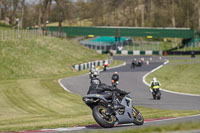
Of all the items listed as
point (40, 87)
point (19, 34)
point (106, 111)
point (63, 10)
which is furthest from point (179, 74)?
point (106, 111)

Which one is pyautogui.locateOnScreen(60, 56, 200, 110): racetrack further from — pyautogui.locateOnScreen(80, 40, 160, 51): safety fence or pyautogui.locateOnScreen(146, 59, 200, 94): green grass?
pyautogui.locateOnScreen(80, 40, 160, 51): safety fence

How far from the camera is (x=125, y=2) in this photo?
6102 inches

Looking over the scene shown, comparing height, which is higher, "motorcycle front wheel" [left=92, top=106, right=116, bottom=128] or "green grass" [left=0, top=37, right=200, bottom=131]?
"motorcycle front wheel" [left=92, top=106, right=116, bottom=128]

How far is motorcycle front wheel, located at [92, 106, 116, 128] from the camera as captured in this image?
11383mm

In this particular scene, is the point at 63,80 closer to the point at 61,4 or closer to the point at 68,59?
the point at 68,59

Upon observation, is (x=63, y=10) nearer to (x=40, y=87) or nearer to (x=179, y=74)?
(x=179, y=74)

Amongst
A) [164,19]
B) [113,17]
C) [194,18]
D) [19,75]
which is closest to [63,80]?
[19,75]

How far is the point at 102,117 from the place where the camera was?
37.9 feet

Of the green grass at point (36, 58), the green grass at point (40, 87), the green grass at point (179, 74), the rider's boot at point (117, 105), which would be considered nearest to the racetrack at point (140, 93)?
the green grass at point (40, 87)

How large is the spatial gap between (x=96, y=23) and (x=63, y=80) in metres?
102

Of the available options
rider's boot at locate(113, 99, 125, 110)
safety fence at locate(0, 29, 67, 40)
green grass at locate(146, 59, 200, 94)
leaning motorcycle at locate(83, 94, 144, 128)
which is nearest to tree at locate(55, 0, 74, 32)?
safety fence at locate(0, 29, 67, 40)

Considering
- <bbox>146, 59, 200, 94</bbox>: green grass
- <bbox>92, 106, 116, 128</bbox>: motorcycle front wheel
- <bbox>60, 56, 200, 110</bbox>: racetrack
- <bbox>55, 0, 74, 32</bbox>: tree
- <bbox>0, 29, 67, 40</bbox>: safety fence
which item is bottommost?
<bbox>146, 59, 200, 94</bbox>: green grass

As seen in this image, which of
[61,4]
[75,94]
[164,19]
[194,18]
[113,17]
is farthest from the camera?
[113,17]

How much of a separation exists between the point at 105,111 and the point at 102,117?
0.79 ft
